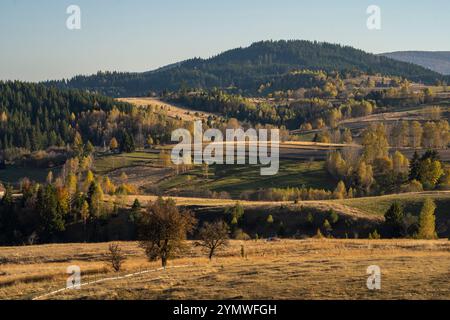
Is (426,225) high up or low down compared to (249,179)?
up

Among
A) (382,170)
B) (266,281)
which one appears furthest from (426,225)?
(382,170)

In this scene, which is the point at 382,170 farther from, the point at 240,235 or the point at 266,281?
the point at 266,281

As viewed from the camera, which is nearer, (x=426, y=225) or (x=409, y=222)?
(x=426, y=225)

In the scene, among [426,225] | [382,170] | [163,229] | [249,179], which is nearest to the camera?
[163,229]

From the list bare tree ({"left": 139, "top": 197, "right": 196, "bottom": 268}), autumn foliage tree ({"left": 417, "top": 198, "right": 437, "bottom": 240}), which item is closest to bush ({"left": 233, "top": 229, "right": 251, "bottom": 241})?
autumn foliage tree ({"left": 417, "top": 198, "right": 437, "bottom": 240})

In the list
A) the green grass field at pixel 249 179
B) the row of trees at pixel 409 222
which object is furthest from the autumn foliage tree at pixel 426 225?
the green grass field at pixel 249 179

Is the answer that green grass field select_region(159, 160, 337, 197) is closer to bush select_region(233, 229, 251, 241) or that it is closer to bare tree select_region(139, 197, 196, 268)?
bush select_region(233, 229, 251, 241)

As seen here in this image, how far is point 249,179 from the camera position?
16000 cm

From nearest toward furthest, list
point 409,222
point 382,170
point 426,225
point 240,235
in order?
point 426,225
point 409,222
point 240,235
point 382,170

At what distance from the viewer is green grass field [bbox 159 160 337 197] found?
150625 millimetres

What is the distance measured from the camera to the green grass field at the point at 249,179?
494ft

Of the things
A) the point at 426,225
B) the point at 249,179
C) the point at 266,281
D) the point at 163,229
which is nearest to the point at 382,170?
the point at 249,179

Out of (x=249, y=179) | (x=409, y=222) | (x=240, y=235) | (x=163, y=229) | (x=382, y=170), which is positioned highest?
(x=163, y=229)
